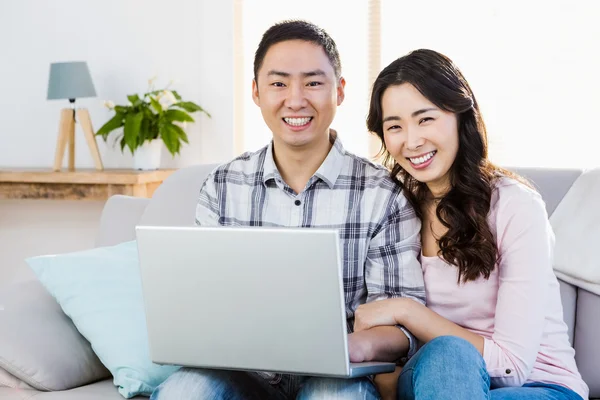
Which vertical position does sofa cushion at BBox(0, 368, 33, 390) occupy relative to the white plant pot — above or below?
below

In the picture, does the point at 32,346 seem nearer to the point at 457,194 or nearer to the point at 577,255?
the point at 457,194

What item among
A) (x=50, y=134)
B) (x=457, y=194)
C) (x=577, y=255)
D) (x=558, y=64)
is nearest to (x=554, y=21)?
(x=558, y=64)

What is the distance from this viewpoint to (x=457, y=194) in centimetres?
165

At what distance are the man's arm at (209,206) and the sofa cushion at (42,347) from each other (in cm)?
42

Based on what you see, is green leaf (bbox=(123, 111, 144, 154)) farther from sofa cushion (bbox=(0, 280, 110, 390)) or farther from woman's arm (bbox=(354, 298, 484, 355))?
woman's arm (bbox=(354, 298, 484, 355))

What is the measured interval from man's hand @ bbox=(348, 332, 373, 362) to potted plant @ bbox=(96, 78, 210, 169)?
2.31m

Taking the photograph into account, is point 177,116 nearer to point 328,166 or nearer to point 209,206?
point 209,206

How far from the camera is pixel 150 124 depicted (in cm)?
364

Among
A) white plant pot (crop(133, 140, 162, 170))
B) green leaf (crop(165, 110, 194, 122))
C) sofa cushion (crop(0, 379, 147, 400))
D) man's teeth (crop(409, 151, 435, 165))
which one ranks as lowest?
sofa cushion (crop(0, 379, 147, 400))

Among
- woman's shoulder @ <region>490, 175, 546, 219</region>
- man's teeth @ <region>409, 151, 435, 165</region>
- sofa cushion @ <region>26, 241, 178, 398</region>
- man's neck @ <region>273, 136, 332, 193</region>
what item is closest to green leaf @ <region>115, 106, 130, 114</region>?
sofa cushion @ <region>26, 241, 178, 398</region>

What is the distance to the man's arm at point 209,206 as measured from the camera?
185 centimetres

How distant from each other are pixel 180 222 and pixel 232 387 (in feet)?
2.50

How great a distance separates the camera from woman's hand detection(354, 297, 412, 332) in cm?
156

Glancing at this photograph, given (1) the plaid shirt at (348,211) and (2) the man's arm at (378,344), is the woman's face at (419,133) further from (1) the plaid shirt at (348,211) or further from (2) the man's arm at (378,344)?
(2) the man's arm at (378,344)
